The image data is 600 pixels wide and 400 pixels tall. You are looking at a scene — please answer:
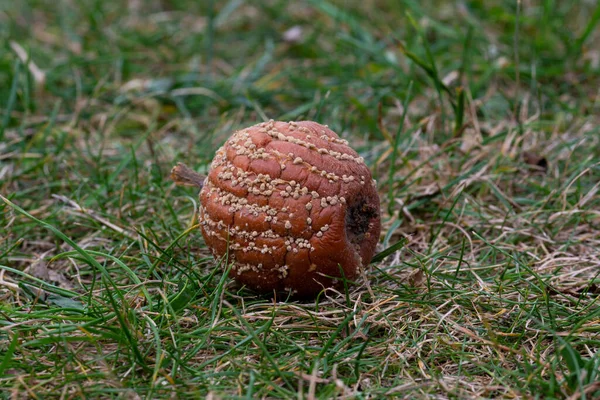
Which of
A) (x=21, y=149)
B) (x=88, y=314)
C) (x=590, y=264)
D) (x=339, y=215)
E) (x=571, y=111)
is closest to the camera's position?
(x=88, y=314)

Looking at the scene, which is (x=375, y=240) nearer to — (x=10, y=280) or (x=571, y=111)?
(x=10, y=280)

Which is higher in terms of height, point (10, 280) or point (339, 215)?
point (339, 215)

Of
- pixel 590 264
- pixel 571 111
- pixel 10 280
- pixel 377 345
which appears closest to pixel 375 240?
pixel 377 345

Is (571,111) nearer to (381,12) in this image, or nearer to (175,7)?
(381,12)

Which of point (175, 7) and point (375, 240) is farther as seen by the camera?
point (175, 7)

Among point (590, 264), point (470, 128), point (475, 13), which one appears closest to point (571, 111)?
point (470, 128)

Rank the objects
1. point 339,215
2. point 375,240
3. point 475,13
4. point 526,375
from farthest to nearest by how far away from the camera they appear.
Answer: point 475,13
point 375,240
point 339,215
point 526,375
